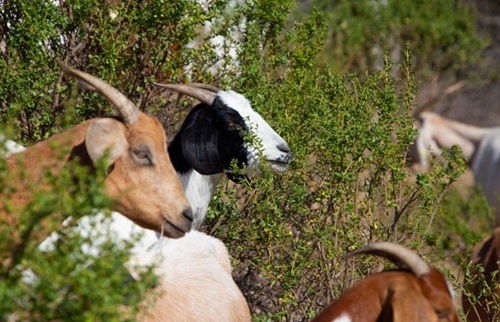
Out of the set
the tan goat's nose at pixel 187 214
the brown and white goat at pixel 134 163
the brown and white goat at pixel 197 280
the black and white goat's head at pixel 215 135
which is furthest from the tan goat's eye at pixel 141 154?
the black and white goat's head at pixel 215 135

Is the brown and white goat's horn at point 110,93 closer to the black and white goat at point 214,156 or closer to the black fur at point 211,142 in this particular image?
the black and white goat at point 214,156

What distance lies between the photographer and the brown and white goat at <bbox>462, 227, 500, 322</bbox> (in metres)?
6.89

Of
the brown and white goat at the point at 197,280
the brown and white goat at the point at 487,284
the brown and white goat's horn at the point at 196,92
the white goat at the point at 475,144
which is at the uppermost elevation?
the brown and white goat's horn at the point at 196,92

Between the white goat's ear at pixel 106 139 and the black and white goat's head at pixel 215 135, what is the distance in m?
1.60

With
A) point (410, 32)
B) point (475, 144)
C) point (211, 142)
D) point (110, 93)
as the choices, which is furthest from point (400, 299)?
point (410, 32)

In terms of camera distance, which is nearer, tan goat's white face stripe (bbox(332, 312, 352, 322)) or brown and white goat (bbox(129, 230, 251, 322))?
tan goat's white face stripe (bbox(332, 312, 352, 322))

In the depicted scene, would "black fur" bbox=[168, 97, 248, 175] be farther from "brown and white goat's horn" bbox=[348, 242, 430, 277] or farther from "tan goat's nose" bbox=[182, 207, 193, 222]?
"brown and white goat's horn" bbox=[348, 242, 430, 277]

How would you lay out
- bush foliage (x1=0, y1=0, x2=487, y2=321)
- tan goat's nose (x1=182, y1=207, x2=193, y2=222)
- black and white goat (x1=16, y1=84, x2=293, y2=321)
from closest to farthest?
tan goat's nose (x1=182, y1=207, x2=193, y2=222)
black and white goat (x1=16, y1=84, x2=293, y2=321)
bush foliage (x1=0, y1=0, x2=487, y2=321)

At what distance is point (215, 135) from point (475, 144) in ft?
29.3

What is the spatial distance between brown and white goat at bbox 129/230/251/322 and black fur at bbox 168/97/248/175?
561 mm

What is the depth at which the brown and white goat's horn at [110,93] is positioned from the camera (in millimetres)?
5340

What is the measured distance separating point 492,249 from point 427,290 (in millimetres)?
2851

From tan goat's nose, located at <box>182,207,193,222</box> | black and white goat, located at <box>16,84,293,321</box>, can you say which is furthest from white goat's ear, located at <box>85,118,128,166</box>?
black and white goat, located at <box>16,84,293,321</box>

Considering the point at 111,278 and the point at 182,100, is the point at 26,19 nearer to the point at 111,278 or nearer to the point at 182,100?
the point at 182,100
